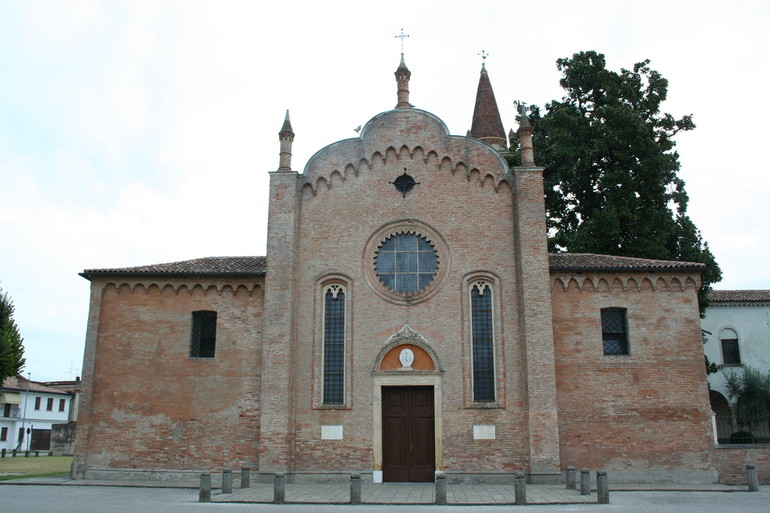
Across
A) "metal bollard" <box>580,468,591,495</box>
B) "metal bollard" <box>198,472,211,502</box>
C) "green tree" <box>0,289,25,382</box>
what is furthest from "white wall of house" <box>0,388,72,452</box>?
"metal bollard" <box>580,468,591,495</box>

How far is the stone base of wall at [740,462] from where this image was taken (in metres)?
16.8

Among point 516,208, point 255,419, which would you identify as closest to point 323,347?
point 255,419

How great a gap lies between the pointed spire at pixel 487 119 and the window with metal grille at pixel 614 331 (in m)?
16.6

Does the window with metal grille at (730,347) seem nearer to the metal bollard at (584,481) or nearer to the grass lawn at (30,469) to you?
the metal bollard at (584,481)

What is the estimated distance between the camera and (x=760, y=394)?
28.2m

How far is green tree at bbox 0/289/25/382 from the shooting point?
2183 cm

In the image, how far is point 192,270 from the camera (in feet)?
61.2

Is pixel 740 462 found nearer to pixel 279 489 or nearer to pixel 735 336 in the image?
pixel 279 489

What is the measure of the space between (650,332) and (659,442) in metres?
3.02

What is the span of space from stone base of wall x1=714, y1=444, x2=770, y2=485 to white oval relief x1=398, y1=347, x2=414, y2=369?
340 inches

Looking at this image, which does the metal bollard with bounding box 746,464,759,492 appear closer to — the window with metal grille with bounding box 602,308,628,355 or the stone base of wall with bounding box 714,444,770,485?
the stone base of wall with bounding box 714,444,770,485

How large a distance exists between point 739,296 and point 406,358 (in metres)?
22.1

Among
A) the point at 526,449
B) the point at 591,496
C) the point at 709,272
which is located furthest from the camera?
the point at 709,272

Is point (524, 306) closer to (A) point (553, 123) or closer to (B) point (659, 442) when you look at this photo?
(B) point (659, 442)
